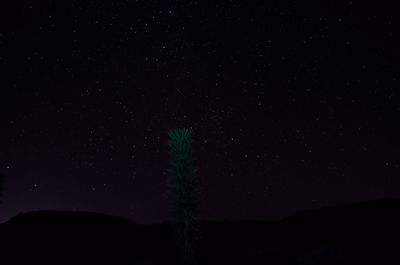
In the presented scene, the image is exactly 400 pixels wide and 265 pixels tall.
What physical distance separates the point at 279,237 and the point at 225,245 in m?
2.62

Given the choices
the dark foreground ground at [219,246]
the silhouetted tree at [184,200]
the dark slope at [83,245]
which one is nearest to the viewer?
the silhouetted tree at [184,200]

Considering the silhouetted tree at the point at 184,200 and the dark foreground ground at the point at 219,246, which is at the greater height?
the silhouetted tree at the point at 184,200

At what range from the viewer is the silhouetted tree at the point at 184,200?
7.78 metres

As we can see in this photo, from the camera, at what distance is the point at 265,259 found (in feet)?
29.1

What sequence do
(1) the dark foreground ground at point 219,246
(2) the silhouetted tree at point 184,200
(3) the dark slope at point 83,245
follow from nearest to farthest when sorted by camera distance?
(2) the silhouetted tree at point 184,200 → (1) the dark foreground ground at point 219,246 → (3) the dark slope at point 83,245

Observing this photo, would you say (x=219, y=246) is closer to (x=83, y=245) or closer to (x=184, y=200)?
(x=184, y=200)

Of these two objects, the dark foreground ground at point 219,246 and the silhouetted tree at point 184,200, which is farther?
Result: the dark foreground ground at point 219,246

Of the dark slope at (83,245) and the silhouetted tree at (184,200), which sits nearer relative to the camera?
the silhouetted tree at (184,200)

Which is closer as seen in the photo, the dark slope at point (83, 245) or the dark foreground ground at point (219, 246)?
the dark foreground ground at point (219, 246)

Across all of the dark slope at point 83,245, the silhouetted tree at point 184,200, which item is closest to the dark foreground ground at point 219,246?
the dark slope at point 83,245

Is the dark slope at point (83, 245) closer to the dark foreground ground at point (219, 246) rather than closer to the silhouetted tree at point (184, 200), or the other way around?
the dark foreground ground at point (219, 246)

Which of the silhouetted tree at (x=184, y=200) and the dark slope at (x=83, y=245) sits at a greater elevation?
the silhouetted tree at (x=184, y=200)

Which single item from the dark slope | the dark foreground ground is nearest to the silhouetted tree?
the dark foreground ground

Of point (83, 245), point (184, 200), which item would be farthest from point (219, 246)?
point (83, 245)
